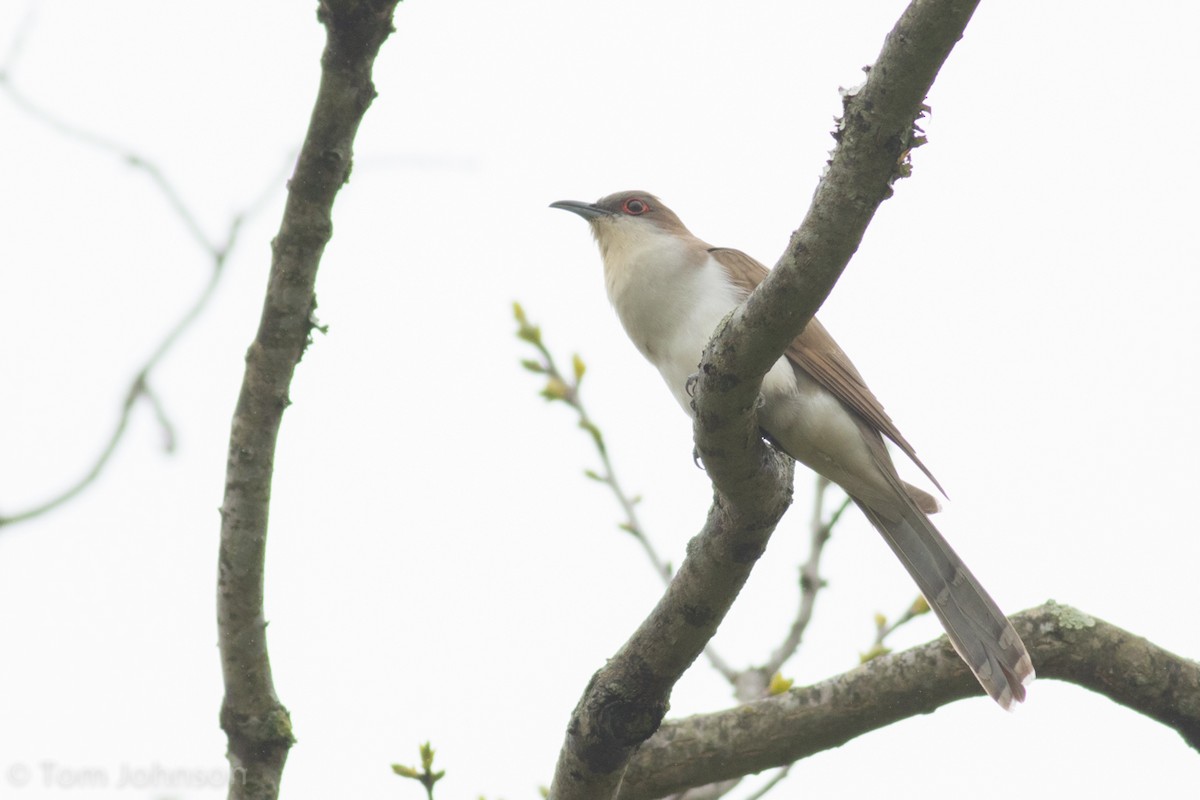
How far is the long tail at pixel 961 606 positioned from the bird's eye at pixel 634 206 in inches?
81.3

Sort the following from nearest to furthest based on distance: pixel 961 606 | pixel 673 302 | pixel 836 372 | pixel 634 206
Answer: pixel 961 606
pixel 836 372
pixel 673 302
pixel 634 206

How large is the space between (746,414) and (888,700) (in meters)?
1.28

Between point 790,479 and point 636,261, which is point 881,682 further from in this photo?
point 636,261

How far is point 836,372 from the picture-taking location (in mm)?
4965

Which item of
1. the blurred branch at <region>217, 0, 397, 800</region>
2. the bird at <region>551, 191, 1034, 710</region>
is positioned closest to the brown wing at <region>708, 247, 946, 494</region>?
the bird at <region>551, 191, 1034, 710</region>

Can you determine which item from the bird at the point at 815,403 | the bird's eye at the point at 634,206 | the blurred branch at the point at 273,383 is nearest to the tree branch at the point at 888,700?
the bird at the point at 815,403

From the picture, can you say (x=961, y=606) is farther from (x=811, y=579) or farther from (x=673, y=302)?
(x=673, y=302)

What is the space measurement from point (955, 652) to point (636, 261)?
219 cm

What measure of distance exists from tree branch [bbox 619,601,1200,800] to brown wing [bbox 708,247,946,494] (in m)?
0.78

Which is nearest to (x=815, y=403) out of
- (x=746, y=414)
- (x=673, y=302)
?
(x=673, y=302)

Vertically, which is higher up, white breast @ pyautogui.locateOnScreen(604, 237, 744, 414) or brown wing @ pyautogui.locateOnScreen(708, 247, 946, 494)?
white breast @ pyautogui.locateOnScreen(604, 237, 744, 414)

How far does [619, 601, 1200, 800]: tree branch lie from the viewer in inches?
155

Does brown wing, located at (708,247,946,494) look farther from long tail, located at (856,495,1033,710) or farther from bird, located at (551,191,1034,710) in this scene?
long tail, located at (856,495,1033,710)

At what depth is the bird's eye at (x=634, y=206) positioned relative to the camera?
6.37 metres
